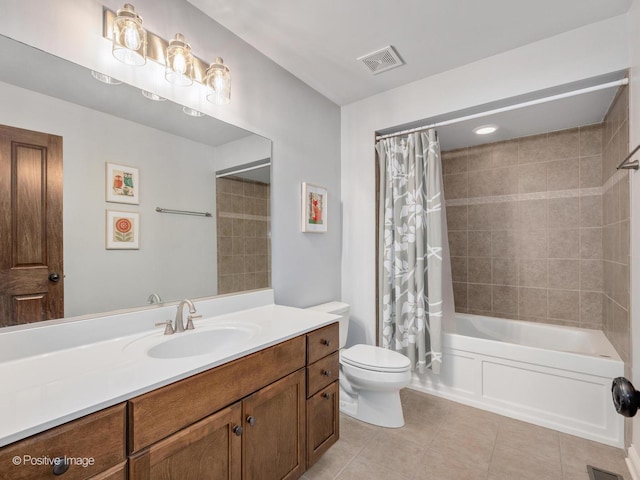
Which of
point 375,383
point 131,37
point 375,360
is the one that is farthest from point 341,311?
point 131,37

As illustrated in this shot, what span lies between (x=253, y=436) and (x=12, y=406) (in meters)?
0.74

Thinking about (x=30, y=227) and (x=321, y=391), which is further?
(x=321, y=391)

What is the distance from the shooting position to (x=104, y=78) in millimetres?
1270

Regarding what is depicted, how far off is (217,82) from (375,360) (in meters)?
1.88

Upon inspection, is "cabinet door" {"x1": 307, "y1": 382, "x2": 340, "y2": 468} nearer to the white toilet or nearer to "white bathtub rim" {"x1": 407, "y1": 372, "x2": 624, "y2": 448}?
the white toilet

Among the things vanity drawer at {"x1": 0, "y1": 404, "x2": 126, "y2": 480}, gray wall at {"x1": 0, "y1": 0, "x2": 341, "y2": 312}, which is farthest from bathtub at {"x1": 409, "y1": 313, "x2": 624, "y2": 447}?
vanity drawer at {"x1": 0, "y1": 404, "x2": 126, "y2": 480}

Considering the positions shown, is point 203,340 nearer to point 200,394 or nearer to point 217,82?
point 200,394

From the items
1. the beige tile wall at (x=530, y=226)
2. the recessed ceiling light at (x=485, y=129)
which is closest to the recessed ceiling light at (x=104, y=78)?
the recessed ceiling light at (x=485, y=129)

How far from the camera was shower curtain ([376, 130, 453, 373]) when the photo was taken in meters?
2.28

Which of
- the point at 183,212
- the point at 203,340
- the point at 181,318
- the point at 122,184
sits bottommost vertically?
the point at 203,340

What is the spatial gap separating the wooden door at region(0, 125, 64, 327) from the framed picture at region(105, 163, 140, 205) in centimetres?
17

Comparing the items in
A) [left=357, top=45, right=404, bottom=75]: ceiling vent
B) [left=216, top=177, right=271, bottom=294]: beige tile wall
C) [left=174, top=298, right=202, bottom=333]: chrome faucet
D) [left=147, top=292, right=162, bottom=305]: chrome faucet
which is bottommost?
[left=174, top=298, right=202, bottom=333]: chrome faucet

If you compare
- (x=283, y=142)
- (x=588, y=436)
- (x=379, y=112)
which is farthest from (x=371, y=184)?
(x=588, y=436)

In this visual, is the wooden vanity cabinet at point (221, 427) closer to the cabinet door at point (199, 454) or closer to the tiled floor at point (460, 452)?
the cabinet door at point (199, 454)
